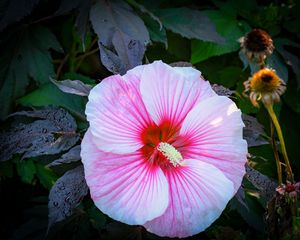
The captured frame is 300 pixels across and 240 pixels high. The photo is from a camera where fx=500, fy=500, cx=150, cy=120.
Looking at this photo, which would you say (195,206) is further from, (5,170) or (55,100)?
(5,170)

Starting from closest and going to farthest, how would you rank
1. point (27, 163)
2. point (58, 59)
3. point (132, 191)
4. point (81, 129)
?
1. point (132, 191)
2. point (81, 129)
3. point (27, 163)
4. point (58, 59)

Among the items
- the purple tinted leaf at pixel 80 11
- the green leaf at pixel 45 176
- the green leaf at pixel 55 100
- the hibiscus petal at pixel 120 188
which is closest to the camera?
the hibiscus petal at pixel 120 188

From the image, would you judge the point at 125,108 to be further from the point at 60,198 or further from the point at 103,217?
the point at 103,217

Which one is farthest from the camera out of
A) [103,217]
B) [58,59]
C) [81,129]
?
[58,59]

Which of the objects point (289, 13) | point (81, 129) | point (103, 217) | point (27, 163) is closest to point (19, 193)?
point (27, 163)

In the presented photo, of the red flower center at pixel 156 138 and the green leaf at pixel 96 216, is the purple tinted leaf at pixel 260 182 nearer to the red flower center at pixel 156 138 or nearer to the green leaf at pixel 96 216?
the red flower center at pixel 156 138

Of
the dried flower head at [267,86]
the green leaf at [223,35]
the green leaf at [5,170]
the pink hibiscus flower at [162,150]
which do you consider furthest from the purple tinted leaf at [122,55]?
the green leaf at [5,170]

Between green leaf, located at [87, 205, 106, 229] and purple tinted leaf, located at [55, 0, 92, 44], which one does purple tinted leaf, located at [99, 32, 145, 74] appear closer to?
purple tinted leaf, located at [55, 0, 92, 44]

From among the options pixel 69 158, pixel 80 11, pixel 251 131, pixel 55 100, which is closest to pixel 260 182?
pixel 251 131
